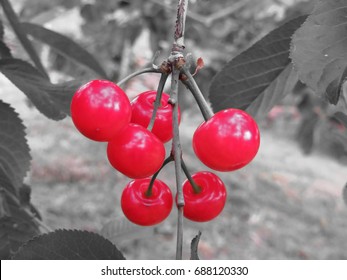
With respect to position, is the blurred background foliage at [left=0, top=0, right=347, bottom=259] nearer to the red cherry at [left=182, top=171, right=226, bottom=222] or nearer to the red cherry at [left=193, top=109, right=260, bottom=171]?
the red cherry at [left=182, top=171, right=226, bottom=222]

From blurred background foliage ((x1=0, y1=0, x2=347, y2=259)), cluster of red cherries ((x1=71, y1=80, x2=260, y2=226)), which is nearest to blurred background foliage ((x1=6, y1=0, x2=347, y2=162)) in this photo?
blurred background foliage ((x1=0, y1=0, x2=347, y2=259))

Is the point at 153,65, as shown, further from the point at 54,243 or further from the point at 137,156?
the point at 54,243

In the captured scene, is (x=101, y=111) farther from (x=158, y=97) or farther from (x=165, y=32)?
(x=165, y=32)

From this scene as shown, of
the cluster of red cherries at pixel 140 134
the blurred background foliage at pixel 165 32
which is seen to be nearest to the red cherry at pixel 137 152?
the cluster of red cherries at pixel 140 134

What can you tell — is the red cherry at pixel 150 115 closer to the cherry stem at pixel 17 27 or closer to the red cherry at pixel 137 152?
the red cherry at pixel 137 152

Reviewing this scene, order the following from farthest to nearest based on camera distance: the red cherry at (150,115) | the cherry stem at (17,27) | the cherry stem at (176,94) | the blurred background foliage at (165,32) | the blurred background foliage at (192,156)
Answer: the blurred background foliage at (192,156) → the blurred background foliage at (165,32) → the cherry stem at (17,27) → the red cherry at (150,115) → the cherry stem at (176,94)

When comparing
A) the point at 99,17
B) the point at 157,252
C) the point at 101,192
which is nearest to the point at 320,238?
the point at 157,252

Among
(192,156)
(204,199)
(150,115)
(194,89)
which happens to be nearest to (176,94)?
(194,89)
